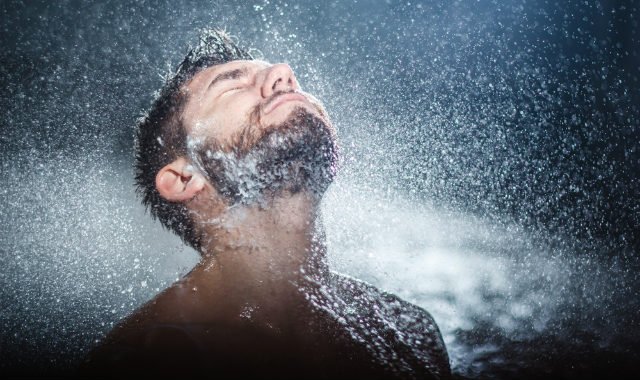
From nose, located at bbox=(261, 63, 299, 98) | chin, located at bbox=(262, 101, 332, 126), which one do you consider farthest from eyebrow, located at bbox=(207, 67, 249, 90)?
chin, located at bbox=(262, 101, 332, 126)

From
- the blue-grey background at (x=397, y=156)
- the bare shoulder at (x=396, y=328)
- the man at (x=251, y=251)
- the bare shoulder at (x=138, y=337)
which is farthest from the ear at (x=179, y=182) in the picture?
the blue-grey background at (x=397, y=156)

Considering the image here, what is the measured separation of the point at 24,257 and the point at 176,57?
2308 millimetres

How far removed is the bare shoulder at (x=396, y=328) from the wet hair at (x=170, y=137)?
3.47 ft

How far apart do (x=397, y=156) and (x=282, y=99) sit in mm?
2670

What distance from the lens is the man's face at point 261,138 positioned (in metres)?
2.23

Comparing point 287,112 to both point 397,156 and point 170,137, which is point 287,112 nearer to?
point 170,137

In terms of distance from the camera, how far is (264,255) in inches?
87.5

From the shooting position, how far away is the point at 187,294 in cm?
186

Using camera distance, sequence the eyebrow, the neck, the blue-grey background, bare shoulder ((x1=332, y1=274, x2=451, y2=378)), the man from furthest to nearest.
Answer: the blue-grey background, the eyebrow, the neck, bare shoulder ((x1=332, y1=274, x2=451, y2=378)), the man

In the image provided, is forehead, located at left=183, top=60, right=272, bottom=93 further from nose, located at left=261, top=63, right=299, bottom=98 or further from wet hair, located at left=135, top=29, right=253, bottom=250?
nose, located at left=261, top=63, right=299, bottom=98

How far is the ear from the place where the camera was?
7.79 feet

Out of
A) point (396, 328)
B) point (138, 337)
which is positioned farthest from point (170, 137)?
point (396, 328)

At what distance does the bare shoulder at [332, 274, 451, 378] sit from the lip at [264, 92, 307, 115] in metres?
1.13

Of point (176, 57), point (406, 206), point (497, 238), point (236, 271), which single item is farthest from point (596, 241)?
point (176, 57)
